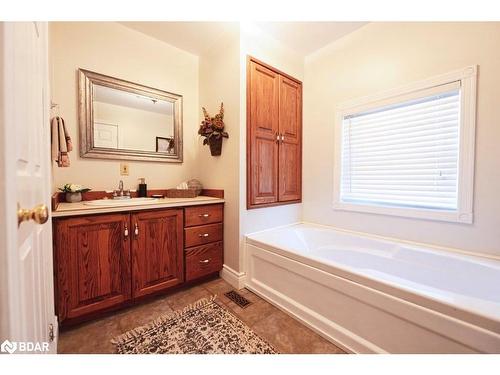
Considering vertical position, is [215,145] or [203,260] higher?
[215,145]

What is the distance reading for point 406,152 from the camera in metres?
1.78

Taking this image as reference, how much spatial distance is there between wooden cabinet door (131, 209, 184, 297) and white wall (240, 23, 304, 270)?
584 mm

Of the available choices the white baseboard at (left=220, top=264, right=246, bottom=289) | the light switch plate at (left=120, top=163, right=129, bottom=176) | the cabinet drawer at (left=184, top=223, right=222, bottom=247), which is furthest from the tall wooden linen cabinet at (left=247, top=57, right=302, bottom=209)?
the light switch plate at (left=120, top=163, right=129, bottom=176)

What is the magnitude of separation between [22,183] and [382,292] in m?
1.60

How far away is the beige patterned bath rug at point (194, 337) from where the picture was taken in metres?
1.22

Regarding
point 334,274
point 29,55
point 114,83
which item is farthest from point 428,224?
point 114,83

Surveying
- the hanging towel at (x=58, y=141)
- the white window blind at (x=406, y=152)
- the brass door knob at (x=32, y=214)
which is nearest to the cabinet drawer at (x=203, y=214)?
the hanging towel at (x=58, y=141)

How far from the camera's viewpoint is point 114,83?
193 centimetres

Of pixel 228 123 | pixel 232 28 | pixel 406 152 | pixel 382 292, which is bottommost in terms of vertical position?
pixel 382 292

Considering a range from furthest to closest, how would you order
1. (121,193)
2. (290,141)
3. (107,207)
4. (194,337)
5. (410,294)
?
(290,141) < (121,193) < (107,207) < (194,337) < (410,294)

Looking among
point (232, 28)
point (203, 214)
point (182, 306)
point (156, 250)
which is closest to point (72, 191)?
point (156, 250)

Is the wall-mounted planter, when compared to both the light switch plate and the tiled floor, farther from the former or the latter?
the tiled floor

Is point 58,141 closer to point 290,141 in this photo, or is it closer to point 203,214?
point 203,214
